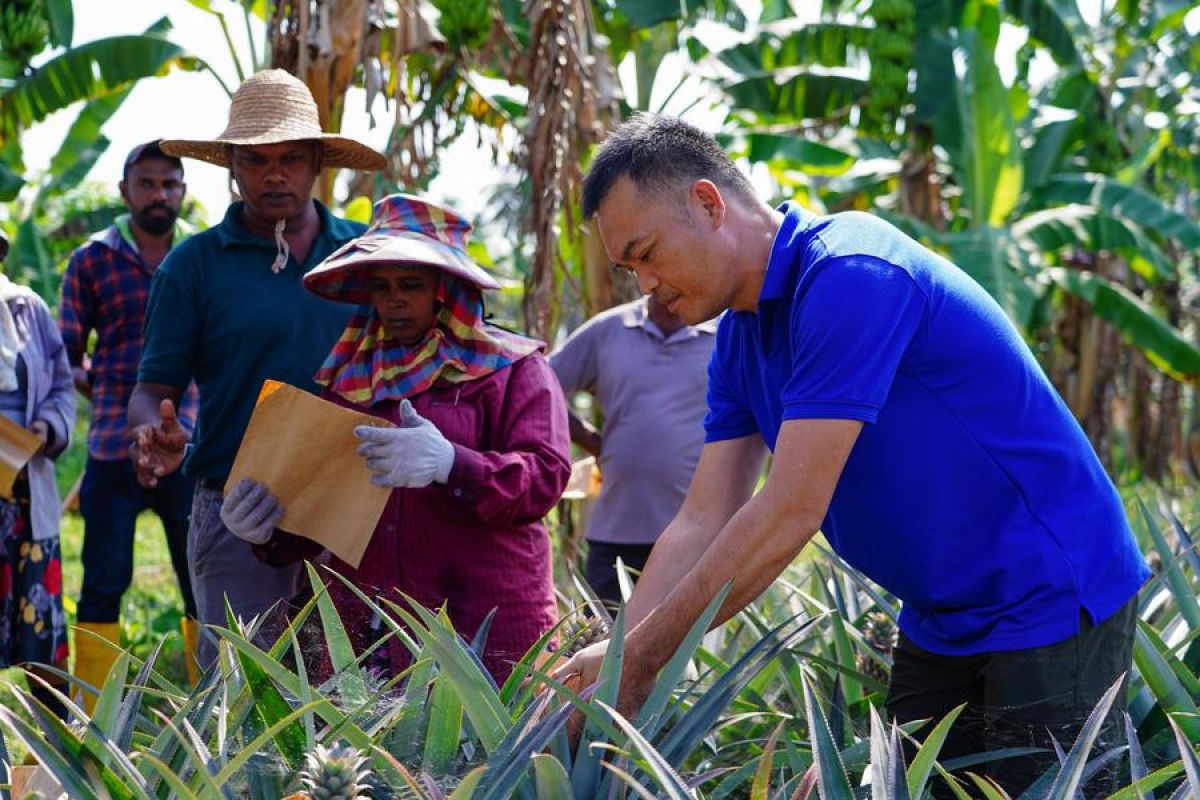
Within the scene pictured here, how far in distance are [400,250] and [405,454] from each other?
53 cm

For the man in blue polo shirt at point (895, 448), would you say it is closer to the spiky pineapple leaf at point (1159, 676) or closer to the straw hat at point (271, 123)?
the spiky pineapple leaf at point (1159, 676)

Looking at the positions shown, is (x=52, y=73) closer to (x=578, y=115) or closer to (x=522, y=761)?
(x=578, y=115)

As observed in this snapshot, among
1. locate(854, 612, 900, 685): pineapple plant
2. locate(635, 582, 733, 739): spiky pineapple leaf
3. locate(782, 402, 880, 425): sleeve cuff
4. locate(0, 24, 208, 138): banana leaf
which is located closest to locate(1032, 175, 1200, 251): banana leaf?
locate(0, 24, 208, 138): banana leaf

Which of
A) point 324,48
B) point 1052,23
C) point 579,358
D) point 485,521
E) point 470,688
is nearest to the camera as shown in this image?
point 470,688

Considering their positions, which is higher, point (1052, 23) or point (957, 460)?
point (1052, 23)

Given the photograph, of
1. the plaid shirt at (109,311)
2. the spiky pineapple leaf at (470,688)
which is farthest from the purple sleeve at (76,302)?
the spiky pineapple leaf at (470,688)

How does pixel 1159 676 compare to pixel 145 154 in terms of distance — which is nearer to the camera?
pixel 1159 676

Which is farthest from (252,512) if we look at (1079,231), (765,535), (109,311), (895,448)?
(1079,231)

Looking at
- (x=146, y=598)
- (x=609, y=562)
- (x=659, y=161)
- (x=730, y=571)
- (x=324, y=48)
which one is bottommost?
(x=146, y=598)

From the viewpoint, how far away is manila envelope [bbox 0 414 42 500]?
4.49 m

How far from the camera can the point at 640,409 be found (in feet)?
18.0

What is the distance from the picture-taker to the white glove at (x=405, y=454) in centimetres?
331

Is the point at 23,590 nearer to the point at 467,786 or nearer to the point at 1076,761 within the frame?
the point at 467,786

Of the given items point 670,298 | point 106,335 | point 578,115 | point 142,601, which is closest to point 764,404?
point 670,298
